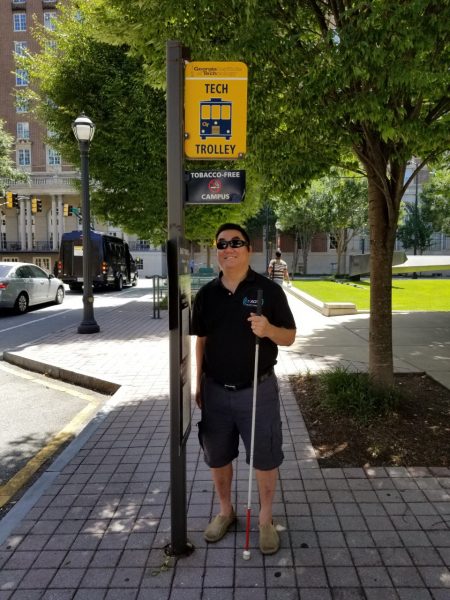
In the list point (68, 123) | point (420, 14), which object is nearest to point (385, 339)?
point (420, 14)

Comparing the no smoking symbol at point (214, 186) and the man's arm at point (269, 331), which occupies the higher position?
the no smoking symbol at point (214, 186)

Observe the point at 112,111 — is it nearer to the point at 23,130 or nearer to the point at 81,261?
the point at 81,261

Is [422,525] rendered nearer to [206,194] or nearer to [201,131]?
[206,194]

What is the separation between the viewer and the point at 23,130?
2066 inches

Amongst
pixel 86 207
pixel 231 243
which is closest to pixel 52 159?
pixel 86 207

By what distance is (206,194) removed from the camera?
2.69 metres

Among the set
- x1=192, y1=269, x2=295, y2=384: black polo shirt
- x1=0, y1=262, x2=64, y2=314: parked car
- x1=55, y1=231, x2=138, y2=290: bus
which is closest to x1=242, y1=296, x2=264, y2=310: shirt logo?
x1=192, y1=269, x2=295, y2=384: black polo shirt

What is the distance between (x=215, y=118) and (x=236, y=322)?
124cm

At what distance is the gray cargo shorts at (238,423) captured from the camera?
2885mm

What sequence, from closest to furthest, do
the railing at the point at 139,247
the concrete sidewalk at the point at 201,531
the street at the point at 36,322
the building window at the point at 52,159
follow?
the concrete sidewalk at the point at 201,531
the street at the point at 36,322
the railing at the point at 139,247
the building window at the point at 52,159

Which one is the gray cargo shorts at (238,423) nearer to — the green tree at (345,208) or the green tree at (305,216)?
the green tree at (305,216)

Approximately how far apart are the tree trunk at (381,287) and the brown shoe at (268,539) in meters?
2.66

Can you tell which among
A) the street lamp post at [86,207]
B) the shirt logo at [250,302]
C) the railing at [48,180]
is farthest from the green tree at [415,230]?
the shirt logo at [250,302]

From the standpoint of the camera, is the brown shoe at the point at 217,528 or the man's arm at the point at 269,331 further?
the brown shoe at the point at 217,528
